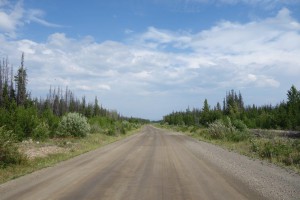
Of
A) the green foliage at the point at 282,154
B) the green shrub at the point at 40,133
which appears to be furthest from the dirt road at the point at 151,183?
the green shrub at the point at 40,133

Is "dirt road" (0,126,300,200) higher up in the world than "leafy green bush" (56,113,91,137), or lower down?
lower down

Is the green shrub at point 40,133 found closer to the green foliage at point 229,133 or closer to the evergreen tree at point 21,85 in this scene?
the green foliage at point 229,133

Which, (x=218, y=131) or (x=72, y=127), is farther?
(x=218, y=131)

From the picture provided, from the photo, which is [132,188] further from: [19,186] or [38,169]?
[38,169]

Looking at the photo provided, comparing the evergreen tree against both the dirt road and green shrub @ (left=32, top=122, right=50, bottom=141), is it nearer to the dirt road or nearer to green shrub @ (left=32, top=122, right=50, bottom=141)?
green shrub @ (left=32, top=122, right=50, bottom=141)

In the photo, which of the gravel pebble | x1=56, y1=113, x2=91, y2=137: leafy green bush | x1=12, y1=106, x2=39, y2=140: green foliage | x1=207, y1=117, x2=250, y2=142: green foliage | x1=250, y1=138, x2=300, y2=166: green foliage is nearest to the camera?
the gravel pebble

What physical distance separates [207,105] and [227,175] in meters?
110

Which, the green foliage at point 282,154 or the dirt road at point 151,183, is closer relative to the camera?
the dirt road at point 151,183

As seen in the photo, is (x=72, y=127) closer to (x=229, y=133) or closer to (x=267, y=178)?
(x=229, y=133)

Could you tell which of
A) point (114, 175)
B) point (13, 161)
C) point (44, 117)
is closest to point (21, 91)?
point (44, 117)

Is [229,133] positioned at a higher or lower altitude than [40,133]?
higher

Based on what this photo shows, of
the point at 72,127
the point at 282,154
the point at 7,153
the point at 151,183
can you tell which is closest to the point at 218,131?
the point at 72,127

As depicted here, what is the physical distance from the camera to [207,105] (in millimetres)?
122500

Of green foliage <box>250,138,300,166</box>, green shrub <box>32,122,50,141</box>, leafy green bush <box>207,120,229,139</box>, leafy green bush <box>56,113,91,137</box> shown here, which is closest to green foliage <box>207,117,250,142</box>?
leafy green bush <box>207,120,229,139</box>
